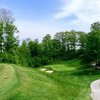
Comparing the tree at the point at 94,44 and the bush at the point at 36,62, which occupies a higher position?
the tree at the point at 94,44

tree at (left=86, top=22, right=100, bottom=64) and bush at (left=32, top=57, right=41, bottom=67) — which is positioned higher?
tree at (left=86, top=22, right=100, bottom=64)

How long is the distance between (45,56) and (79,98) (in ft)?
268

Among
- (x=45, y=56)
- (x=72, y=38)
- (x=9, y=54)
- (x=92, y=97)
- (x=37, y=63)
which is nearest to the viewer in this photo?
(x=92, y=97)

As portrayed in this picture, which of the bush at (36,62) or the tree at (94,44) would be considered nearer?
the tree at (94,44)

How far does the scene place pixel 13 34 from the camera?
53.8m

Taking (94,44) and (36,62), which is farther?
(36,62)

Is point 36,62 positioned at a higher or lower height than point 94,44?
lower

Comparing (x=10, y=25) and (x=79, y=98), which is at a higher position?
(x=10, y=25)

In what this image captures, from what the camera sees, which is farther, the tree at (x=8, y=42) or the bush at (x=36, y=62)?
the bush at (x=36, y=62)

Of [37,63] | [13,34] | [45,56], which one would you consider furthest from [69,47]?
[13,34]

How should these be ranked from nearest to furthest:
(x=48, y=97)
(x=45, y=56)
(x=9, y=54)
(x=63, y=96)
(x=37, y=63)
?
1. (x=48, y=97)
2. (x=63, y=96)
3. (x=9, y=54)
4. (x=37, y=63)
5. (x=45, y=56)

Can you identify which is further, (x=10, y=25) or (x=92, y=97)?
(x=10, y=25)

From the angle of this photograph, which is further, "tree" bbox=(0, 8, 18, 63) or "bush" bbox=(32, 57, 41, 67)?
"bush" bbox=(32, 57, 41, 67)

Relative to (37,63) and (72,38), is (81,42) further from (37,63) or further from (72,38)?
(37,63)
